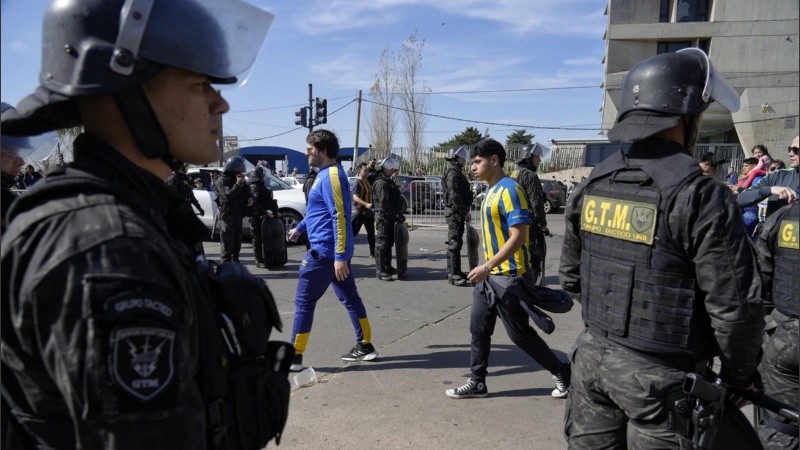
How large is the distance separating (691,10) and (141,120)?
1426 inches

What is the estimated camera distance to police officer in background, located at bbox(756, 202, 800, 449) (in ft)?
9.10

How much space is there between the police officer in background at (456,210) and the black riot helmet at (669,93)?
19.0 feet

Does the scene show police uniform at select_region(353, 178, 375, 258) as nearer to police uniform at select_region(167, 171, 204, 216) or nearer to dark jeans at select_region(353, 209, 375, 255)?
dark jeans at select_region(353, 209, 375, 255)

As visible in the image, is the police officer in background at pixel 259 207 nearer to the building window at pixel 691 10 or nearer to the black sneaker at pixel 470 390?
the black sneaker at pixel 470 390

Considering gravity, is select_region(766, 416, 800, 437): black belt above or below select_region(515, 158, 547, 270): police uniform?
below

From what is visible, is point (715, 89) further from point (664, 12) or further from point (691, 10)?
point (691, 10)

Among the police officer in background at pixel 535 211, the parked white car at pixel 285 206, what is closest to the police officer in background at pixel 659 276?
the police officer in background at pixel 535 211

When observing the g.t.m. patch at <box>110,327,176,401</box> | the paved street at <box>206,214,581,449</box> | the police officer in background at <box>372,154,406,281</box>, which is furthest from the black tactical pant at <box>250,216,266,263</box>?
the g.t.m. patch at <box>110,327,176,401</box>

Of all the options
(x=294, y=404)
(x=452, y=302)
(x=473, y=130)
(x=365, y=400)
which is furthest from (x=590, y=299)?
(x=473, y=130)

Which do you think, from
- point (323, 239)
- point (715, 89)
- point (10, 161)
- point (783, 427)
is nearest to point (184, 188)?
point (323, 239)

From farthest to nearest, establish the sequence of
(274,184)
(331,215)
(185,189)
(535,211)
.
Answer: (274,184), (535,211), (185,189), (331,215)

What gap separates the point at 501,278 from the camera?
3.92 m

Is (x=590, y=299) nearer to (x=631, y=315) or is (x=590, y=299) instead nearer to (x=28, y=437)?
(x=631, y=315)

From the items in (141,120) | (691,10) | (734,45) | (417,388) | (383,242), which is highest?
(691,10)
